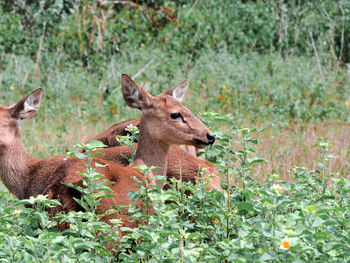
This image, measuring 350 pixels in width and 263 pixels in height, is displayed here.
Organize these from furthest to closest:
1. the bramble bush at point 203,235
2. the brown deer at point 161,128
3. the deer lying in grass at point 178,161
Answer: the brown deer at point 161,128 < the deer lying in grass at point 178,161 < the bramble bush at point 203,235

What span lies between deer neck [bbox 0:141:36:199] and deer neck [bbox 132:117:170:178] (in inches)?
41.6

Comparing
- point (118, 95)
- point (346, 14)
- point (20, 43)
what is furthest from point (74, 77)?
point (346, 14)

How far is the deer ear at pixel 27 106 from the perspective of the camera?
5688mm

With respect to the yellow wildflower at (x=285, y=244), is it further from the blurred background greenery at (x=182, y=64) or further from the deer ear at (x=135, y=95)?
the blurred background greenery at (x=182, y=64)

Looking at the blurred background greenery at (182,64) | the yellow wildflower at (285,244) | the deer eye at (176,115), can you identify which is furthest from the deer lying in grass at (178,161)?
the yellow wildflower at (285,244)

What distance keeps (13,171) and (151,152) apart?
1.26m

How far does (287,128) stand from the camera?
8.39 m

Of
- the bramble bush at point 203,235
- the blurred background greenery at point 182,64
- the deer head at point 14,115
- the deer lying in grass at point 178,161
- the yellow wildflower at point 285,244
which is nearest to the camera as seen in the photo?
the yellow wildflower at point 285,244

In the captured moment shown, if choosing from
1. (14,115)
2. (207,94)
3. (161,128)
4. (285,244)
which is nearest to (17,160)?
(14,115)

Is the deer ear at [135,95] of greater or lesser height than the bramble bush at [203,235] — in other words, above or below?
above

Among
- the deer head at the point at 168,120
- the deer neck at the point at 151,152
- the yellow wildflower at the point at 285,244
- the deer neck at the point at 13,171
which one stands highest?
the yellow wildflower at the point at 285,244

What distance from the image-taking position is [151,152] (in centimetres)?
542

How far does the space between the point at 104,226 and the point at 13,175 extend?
102 inches

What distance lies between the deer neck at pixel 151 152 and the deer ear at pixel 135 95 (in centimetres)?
20
